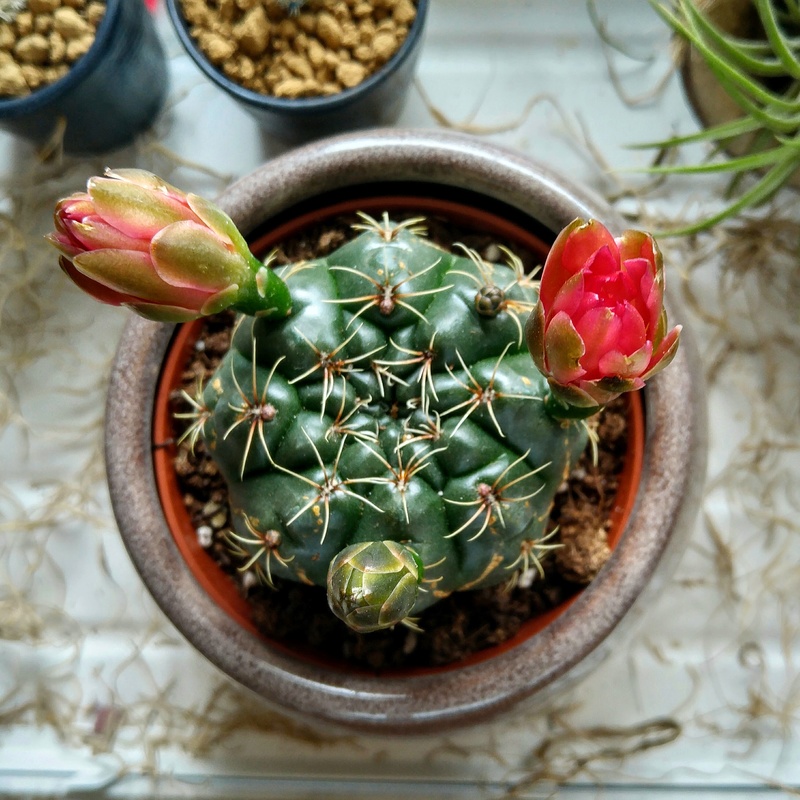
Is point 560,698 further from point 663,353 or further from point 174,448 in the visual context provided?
point 663,353

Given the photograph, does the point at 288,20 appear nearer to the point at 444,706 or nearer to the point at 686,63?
the point at 686,63

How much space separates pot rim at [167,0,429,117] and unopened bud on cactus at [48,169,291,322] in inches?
17.3

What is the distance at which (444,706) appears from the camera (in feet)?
2.32

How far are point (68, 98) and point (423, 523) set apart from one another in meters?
0.68

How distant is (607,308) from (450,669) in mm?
431

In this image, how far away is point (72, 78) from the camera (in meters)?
0.92

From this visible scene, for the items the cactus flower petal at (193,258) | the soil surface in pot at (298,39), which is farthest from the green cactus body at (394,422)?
the soil surface in pot at (298,39)

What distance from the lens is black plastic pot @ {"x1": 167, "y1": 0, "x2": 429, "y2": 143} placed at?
94 centimetres

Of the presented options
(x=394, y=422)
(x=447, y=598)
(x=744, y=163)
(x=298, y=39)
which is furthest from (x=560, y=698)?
(x=298, y=39)

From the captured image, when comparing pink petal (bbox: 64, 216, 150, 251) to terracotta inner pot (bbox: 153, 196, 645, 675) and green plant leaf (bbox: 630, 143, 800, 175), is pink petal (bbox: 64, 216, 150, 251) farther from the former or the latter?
green plant leaf (bbox: 630, 143, 800, 175)

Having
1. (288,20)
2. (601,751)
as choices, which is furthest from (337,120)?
(601,751)

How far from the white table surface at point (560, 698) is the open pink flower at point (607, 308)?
606 mm

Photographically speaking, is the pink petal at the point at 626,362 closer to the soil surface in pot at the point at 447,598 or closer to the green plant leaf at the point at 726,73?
the soil surface in pot at the point at 447,598

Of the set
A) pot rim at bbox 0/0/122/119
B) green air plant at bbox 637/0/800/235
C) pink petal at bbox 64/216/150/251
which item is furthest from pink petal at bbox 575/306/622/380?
pot rim at bbox 0/0/122/119
